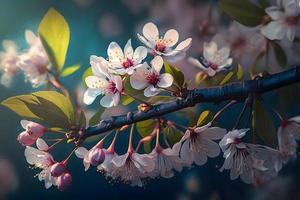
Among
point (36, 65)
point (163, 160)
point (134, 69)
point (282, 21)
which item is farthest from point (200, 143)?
point (36, 65)

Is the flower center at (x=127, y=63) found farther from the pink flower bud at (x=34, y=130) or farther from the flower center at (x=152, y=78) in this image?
the pink flower bud at (x=34, y=130)

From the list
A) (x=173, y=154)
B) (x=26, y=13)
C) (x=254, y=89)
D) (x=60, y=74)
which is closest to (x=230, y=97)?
(x=254, y=89)

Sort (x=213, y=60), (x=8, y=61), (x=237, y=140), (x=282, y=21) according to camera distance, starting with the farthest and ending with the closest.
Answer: (x=8, y=61), (x=213, y=60), (x=282, y=21), (x=237, y=140)

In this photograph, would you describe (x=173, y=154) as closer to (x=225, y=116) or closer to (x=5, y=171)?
(x=225, y=116)

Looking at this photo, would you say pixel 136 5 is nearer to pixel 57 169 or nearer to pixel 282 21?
pixel 282 21

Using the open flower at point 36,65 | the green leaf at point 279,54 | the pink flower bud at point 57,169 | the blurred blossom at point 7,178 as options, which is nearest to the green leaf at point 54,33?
the open flower at point 36,65

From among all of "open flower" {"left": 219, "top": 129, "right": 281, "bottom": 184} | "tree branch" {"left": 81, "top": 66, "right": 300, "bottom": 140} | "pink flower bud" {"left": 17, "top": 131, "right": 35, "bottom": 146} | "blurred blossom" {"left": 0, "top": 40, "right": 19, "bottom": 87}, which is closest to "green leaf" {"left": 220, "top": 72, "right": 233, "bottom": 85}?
"tree branch" {"left": 81, "top": 66, "right": 300, "bottom": 140}
